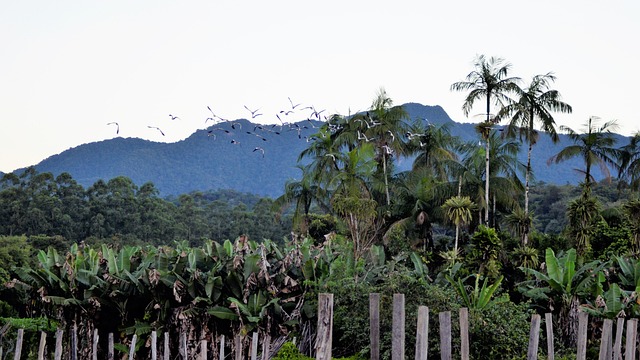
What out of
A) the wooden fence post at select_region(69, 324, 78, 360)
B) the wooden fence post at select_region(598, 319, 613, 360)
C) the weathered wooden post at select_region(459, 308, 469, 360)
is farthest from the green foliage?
the wooden fence post at select_region(69, 324, 78, 360)

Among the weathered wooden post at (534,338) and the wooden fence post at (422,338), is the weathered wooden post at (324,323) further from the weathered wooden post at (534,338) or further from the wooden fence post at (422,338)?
the weathered wooden post at (534,338)

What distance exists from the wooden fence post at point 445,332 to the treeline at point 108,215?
3153cm

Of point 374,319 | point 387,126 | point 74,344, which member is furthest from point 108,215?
point 374,319

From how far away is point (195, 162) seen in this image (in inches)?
3826

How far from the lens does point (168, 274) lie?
15.9 m

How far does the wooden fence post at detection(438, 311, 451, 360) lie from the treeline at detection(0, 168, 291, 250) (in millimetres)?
31530

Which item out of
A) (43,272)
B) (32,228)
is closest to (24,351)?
(43,272)

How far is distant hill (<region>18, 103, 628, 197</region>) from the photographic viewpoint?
302 ft

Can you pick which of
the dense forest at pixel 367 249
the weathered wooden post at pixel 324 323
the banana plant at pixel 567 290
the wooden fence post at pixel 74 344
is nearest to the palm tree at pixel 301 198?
the dense forest at pixel 367 249

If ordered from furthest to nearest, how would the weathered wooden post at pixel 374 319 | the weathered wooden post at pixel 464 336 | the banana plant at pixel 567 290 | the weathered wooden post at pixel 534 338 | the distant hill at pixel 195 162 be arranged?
the distant hill at pixel 195 162
the banana plant at pixel 567 290
the weathered wooden post at pixel 534 338
the weathered wooden post at pixel 464 336
the weathered wooden post at pixel 374 319

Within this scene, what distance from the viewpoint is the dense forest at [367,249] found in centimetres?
1573

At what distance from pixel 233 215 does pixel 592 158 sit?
983 inches

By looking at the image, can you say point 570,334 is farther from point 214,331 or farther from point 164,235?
point 164,235

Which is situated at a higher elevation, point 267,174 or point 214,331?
point 267,174
